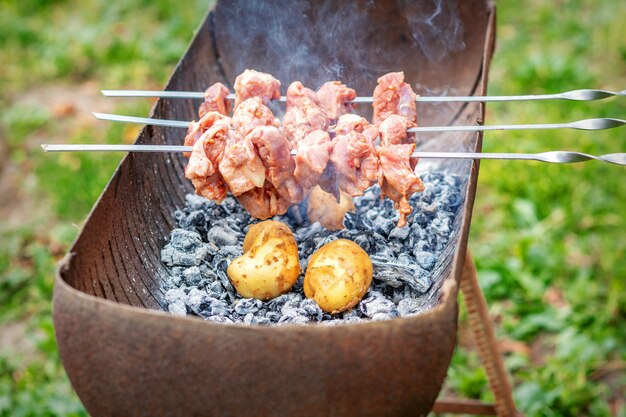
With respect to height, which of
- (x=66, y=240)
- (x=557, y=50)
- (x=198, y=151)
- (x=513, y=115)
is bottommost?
(x=66, y=240)

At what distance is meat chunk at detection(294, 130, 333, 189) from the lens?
249 cm

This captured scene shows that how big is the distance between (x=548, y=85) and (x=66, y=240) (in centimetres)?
457

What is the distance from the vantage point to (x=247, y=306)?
7.97 ft

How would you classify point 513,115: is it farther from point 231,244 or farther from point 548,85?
point 231,244

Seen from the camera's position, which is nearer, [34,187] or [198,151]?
[198,151]

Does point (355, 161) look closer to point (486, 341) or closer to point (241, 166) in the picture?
point (241, 166)

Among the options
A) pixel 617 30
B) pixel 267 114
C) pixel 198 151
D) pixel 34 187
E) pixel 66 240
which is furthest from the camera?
pixel 617 30

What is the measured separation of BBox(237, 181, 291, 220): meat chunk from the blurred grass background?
32.7 inches

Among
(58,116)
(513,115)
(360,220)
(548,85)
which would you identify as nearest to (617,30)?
(548,85)

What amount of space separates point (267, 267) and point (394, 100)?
0.99 meters

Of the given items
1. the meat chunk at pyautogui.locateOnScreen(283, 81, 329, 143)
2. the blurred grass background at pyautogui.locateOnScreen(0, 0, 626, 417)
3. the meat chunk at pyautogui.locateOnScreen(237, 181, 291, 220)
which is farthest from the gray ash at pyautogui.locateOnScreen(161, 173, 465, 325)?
the blurred grass background at pyautogui.locateOnScreen(0, 0, 626, 417)

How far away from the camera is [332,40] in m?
3.55

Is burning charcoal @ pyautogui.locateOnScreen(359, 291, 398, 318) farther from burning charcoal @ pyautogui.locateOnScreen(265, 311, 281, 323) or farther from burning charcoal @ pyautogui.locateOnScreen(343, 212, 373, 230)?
burning charcoal @ pyautogui.locateOnScreen(343, 212, 373, 230)

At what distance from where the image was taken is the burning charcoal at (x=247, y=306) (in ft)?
7.90
